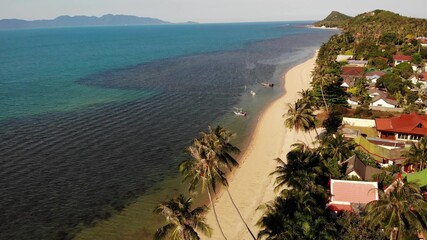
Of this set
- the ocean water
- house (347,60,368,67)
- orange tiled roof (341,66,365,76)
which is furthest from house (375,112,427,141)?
house (347,60,368,67)

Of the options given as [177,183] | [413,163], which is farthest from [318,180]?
[177,183]

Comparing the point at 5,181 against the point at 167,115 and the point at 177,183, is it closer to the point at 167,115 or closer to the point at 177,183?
the point at 177,183

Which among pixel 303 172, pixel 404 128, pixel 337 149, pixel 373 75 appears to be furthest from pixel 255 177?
pixel 373 75

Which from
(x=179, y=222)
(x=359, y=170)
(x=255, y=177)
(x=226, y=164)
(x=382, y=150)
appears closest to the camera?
(x=179, y=222)

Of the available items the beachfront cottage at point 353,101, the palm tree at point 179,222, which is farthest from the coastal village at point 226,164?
the beachfront cottage at point 353,101

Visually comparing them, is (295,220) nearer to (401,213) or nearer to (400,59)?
(401,213)
